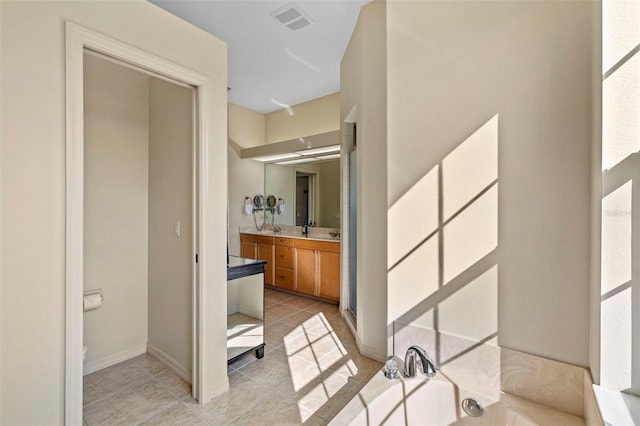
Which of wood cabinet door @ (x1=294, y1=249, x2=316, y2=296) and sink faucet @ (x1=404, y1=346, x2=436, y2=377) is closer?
sink faucet @ (x1=404, y1=346, x2=436, y2=377)

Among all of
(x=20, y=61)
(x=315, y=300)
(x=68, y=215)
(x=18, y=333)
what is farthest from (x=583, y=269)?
(x=315, y=300)

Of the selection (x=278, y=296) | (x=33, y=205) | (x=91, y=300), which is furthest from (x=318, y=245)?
(x=33, y=205)

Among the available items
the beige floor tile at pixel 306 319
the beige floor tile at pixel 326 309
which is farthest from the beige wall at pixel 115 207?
the beige floor tile at pixel 326 309

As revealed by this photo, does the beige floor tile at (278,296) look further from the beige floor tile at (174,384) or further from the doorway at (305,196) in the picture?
the beige floor tile at (174,384)

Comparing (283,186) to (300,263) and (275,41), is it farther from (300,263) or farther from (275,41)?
(275,41)

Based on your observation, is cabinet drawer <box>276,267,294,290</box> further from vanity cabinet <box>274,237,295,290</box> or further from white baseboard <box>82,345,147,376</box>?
white baseboard <box>82,345,147,376</box>

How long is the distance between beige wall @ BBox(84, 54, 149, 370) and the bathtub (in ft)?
7.39

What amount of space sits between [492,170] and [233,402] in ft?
7.27

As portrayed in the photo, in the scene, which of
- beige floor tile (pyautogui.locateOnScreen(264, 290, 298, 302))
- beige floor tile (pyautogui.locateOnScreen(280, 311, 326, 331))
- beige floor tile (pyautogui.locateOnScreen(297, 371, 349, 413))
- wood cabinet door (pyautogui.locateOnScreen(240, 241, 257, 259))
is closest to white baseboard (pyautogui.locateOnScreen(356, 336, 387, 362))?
beige floor tile (pyautogui.locateOnScreen(297, 371, 349, 413))

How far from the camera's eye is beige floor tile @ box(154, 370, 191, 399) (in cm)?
221

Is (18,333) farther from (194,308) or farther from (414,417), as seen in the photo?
(414,417)

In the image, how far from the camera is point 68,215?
1555 millimetres

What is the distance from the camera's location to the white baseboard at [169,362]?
7.81 feet

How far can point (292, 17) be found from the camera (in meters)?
2.63
